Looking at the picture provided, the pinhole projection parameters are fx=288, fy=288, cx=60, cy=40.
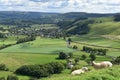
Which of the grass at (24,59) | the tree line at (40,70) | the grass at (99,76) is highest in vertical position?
the grass at (99,76)

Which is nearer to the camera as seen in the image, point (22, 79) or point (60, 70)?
point (22, 79)

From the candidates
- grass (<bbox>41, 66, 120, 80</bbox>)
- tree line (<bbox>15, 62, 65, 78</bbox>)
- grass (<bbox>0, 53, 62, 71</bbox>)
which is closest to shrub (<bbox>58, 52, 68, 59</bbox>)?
grass (<bbox>0, 53, 62, 71</bbox>)

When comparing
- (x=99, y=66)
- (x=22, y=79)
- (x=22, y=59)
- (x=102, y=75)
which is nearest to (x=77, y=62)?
(x=22, y=59)

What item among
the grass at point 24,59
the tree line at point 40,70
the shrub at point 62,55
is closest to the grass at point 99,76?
the tree line at point 40,70

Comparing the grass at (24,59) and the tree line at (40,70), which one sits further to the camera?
the grass at (24,59)

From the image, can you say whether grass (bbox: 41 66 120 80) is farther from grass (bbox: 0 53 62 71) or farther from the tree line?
grass (bbox: 0 53 62 71)

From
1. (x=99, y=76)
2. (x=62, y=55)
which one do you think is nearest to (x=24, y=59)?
(x=62, y=55)

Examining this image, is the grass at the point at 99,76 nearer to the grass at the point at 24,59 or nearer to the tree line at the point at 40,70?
the tree line at the point at 40,70

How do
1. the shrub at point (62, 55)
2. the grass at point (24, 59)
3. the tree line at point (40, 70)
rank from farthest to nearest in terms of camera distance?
the shrub at point (62, 55)
the grass at point (24, 59)
the tree line at point (40, 70)

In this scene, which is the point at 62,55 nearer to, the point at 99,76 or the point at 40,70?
the point at 40,70

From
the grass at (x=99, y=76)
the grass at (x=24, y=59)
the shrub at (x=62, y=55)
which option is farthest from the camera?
the shrub at (x=62, y=55)

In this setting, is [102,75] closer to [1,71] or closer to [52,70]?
[52,70]
